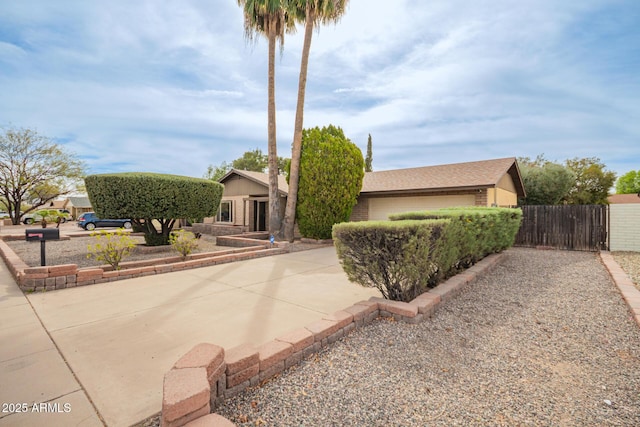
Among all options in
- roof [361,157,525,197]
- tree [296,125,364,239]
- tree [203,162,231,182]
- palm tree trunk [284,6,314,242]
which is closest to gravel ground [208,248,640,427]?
Answer: roof [361,157,525,197]

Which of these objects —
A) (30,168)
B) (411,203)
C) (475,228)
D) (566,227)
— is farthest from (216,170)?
(475,228)

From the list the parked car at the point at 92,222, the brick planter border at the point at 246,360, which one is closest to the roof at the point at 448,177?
the brick planter border at the point at 246,360

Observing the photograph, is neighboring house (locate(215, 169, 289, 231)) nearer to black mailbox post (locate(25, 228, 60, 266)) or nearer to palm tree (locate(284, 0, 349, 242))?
palm tree (locate(284, 0, 349, 242))

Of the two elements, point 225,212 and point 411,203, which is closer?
point 411,203

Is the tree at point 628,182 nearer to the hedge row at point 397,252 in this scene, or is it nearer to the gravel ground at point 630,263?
the gravel ground at point 630,263

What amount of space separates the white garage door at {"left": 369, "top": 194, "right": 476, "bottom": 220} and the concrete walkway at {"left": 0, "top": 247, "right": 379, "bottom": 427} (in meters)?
9.30

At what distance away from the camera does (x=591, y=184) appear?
84.1 feet

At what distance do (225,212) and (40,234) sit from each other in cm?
Result: 1410

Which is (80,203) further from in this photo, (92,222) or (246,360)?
(246,360)

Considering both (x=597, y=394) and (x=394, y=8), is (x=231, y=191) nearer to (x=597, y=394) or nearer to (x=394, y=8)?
(x=394, y=8)

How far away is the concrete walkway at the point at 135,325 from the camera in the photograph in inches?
94.5

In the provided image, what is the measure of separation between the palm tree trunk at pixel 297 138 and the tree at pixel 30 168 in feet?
101

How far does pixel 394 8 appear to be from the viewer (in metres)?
7.70

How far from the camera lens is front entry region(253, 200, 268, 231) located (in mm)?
18469
